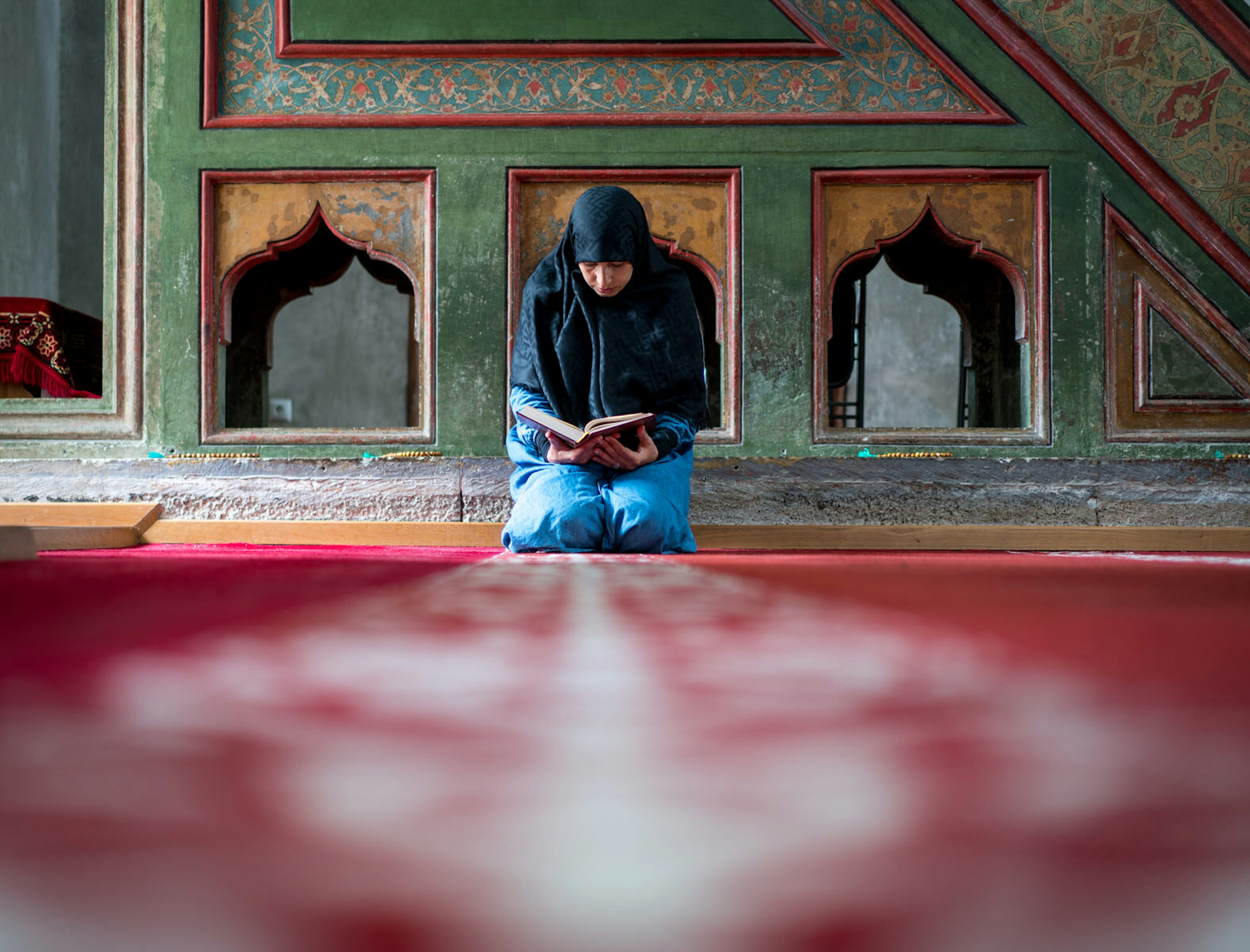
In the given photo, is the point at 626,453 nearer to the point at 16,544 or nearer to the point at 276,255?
the point at 16,544

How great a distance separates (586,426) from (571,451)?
0.07m

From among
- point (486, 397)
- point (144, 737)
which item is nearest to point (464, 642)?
point (144, 737)

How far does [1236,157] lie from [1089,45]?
637 millimetres

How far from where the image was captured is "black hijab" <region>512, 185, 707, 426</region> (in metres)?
2.29

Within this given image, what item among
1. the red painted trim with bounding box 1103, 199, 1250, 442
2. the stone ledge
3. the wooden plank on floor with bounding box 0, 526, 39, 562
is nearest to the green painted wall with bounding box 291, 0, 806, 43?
the red painted trim with bounding box 1103, 199, 1250, 442

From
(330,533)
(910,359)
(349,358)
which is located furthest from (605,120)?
(910,359)

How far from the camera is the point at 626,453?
2.12 metres

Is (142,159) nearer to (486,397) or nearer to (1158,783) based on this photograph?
(486,397)

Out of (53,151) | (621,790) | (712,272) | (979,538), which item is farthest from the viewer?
(53,151)

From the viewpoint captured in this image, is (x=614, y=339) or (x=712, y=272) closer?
(x=614, y=339)

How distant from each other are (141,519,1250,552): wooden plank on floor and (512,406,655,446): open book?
88 cm

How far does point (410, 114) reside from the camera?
324 cm

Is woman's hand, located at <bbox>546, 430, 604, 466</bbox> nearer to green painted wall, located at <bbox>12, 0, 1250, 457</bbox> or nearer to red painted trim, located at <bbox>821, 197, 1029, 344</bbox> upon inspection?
green painted wall, located at <bbox>12, 0, 1250, 457</bbox>

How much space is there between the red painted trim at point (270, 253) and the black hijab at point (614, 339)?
951 mm
